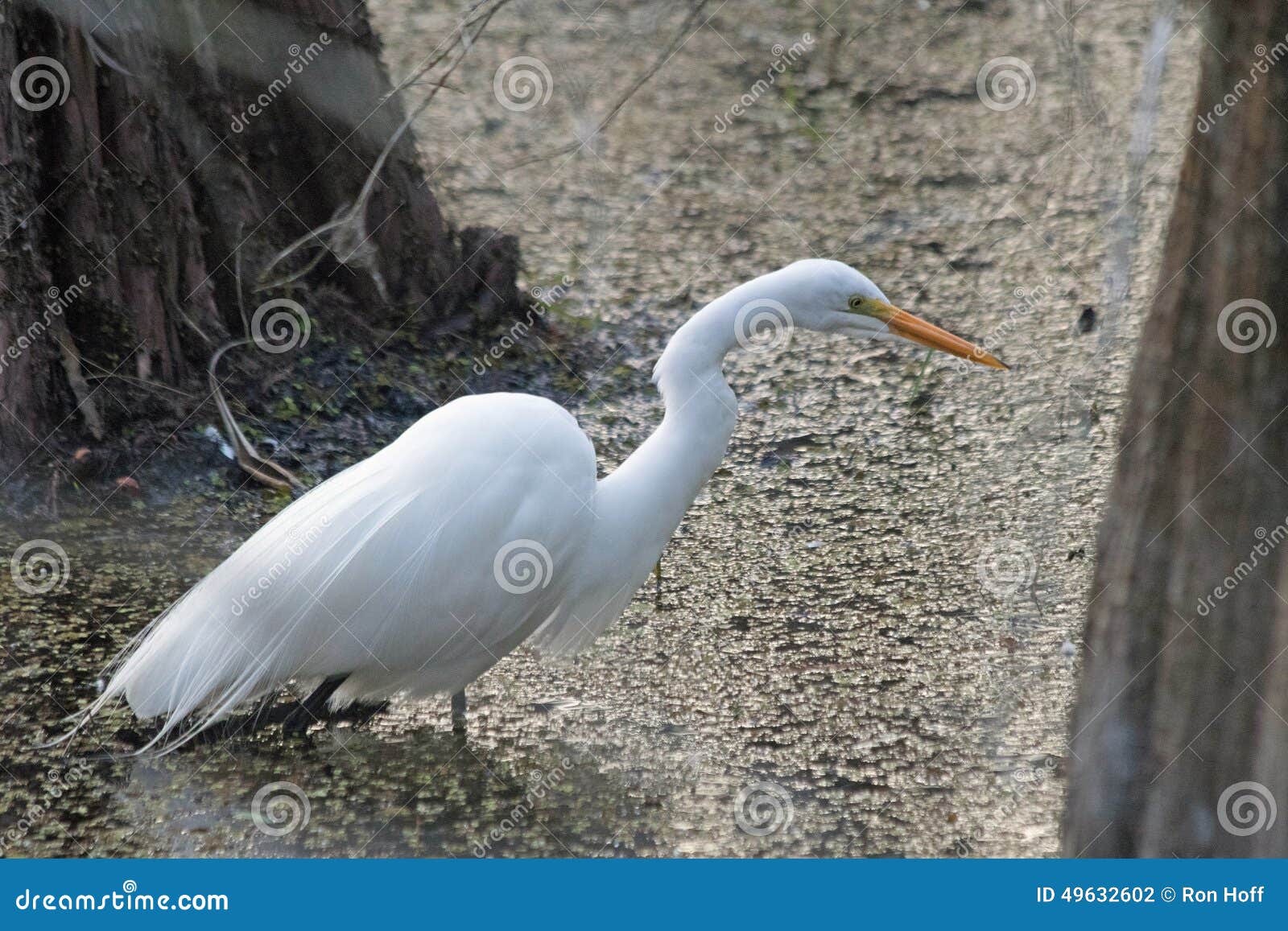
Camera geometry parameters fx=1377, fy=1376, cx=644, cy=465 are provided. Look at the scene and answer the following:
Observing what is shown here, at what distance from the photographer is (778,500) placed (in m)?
4.60

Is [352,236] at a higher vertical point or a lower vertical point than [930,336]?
lower

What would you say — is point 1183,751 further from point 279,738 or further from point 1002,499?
point 1002,499

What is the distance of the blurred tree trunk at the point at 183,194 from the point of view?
425 centimetres

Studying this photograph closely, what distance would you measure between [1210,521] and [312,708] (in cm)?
208

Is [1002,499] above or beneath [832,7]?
beneath

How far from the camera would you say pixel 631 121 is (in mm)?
7262

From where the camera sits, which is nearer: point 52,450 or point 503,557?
point 503,557

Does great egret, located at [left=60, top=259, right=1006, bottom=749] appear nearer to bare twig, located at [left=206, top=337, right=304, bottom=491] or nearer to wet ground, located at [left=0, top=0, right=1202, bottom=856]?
wet ground, located at [left=0, top=0, right=1202, bottom=856]

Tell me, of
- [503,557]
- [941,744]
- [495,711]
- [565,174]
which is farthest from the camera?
[565,174]

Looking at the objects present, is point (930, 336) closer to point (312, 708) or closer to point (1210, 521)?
point (1210, 521)

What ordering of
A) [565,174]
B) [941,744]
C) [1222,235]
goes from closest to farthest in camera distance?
[1222,235]
[941,744]
[565,174]

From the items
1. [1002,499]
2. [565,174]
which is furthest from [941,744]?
[565,174]

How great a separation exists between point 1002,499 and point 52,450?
10.1 ft

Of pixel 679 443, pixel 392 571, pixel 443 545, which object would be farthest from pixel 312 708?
pixel 679 443
